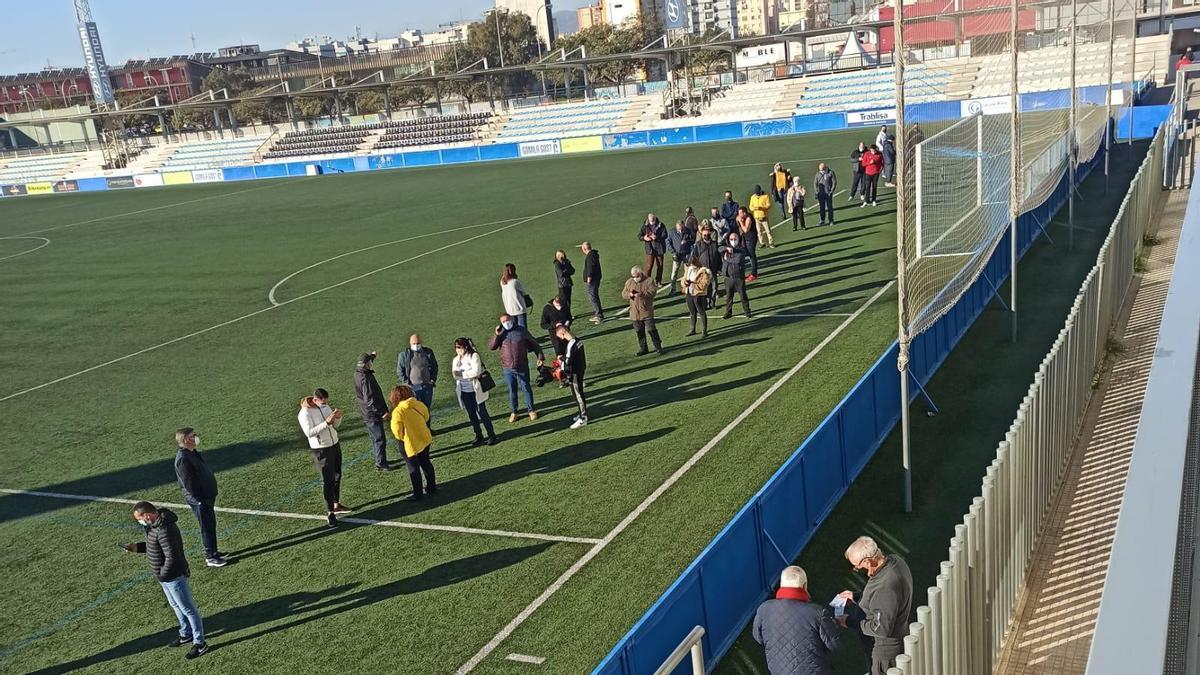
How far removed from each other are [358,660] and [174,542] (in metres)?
1.99

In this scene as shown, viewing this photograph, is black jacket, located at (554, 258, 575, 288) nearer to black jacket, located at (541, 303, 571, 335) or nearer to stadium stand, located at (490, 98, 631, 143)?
black jacket, located at (541, 303, 571, 335)

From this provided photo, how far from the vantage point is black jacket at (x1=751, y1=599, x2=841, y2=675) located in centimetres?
643

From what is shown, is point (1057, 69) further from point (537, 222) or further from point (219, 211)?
point (219, 211)

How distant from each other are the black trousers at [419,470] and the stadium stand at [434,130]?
64.2 meters

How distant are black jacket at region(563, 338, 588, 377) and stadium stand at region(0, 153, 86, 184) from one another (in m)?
89.2

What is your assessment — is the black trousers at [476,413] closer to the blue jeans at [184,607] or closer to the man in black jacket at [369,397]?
the man in black jacket at [369,397]

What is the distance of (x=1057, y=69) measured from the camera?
133 ft

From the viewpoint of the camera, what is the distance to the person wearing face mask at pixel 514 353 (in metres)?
13.6

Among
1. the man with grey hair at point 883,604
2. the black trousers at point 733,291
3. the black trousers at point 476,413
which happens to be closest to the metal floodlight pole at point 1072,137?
the black trousers at point 733,291

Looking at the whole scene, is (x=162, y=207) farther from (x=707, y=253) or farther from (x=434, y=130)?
(x=707, y=253)

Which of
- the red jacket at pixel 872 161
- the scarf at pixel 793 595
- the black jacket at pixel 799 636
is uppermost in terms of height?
the red jacket at pixel 872 161

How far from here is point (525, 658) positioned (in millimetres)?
8469

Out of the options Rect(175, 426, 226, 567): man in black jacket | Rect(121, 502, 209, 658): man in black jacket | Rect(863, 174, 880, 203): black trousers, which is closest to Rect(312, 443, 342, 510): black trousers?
Rect(175, 426, 226, 567): man in black jacket

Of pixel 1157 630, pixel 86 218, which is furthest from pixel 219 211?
pixel 1157 630
